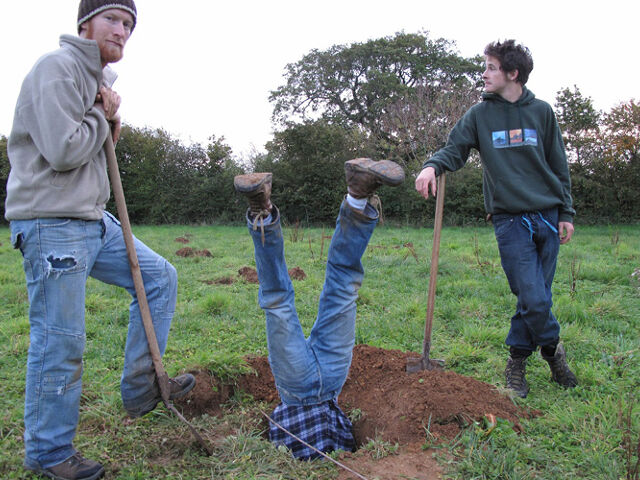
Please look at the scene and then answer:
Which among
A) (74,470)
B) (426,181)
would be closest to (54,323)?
(74,470)

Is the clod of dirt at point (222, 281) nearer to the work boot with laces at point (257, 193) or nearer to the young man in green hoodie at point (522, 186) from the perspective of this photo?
the young man in green hoodie at point (522, 186)

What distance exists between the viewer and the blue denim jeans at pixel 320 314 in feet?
8.23

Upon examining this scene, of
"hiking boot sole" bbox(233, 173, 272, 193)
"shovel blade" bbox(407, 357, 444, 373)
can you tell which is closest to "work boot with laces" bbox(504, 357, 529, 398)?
"shovel blade" bbox(407, 357, 444, 373)

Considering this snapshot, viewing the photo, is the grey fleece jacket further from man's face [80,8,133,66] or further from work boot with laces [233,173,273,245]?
work boot with laces [233,173,273,245]

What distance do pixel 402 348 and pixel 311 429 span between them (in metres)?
1.81

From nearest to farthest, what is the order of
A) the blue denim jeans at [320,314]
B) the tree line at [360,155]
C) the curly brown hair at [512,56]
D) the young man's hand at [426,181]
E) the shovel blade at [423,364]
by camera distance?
the blue denim jeans at [320,314] → the young man's hand at [426,181] → the curly brown hair at [512,56] → the shovel blade at [423,364] → the tree line at [360,155]

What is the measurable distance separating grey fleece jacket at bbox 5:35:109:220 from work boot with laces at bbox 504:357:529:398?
2.77 metres

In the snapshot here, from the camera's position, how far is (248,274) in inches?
295

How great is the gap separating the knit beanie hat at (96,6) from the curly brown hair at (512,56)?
2.27 meters

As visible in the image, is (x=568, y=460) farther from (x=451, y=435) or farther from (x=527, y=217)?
(x=527, y=217)

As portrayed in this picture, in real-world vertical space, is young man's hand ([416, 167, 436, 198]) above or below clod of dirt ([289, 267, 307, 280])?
above

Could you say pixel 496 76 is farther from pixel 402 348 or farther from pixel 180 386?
pixel 180 386

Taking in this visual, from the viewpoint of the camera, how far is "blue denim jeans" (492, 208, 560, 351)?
3.22 meters

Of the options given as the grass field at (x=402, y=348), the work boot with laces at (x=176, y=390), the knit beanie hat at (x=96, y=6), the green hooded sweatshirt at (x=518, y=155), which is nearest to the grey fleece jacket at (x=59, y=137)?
the knit beanie hat at (x=96, y=6)
